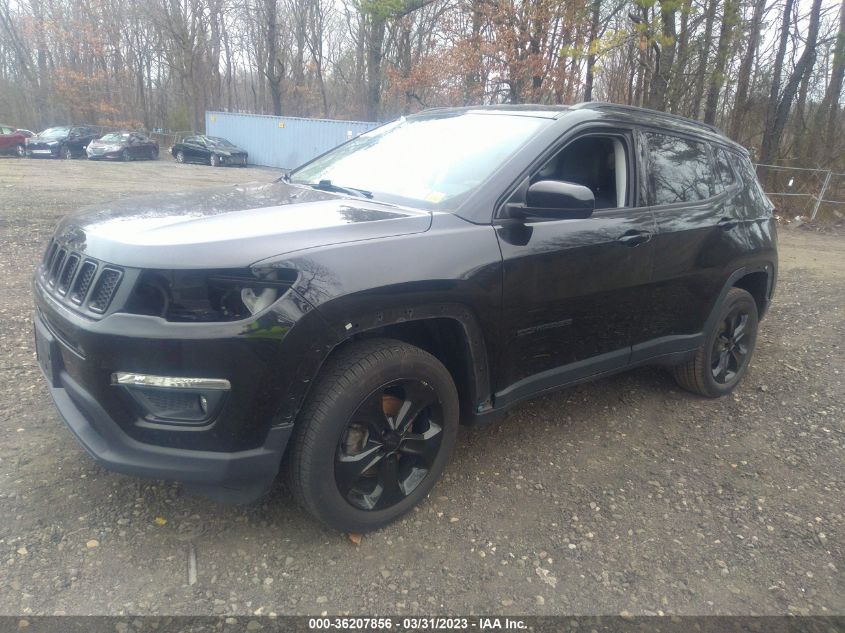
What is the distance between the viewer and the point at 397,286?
2330mm

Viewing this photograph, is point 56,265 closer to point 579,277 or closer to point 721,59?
point 579,277

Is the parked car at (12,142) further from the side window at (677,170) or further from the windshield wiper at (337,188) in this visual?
the side window at (677,170)

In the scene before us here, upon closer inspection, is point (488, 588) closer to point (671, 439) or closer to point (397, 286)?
point (397, 286)

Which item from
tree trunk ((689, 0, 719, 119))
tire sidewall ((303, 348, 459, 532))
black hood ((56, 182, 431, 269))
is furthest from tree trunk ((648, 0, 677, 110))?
tire sidewall ((303, 348, 459, 532))

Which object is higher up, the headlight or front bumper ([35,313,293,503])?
the headlight

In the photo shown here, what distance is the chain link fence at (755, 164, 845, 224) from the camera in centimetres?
1539

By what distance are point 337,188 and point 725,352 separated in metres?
2.90

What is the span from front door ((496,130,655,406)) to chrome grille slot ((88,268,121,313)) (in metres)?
1.53

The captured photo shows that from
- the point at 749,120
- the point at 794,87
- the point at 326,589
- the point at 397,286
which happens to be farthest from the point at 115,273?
the point at 749,120

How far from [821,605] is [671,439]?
1.33 meters

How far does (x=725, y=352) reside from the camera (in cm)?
422

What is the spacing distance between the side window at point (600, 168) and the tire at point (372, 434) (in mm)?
1416

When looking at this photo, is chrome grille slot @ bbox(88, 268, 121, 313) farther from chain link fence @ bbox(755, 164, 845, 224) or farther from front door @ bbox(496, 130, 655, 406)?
chain link fence @ bbox(755, 164, 845, 224)

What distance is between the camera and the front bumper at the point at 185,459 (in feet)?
7.00
